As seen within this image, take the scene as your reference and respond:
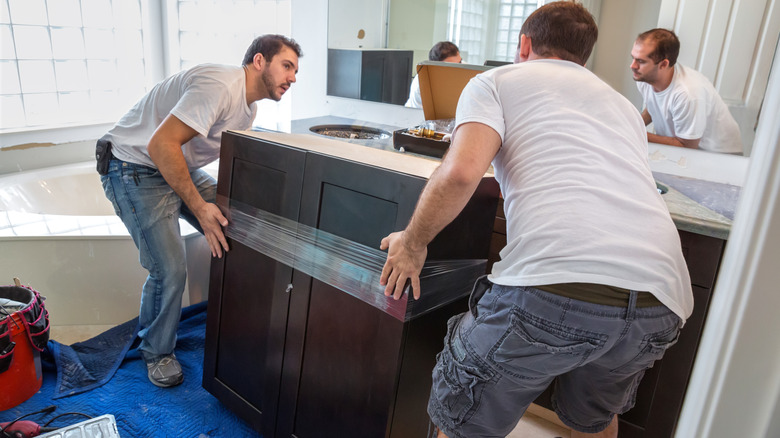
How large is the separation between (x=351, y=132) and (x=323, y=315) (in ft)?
4.56

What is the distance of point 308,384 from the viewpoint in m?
1.55

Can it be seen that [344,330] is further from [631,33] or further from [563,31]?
[631,33]

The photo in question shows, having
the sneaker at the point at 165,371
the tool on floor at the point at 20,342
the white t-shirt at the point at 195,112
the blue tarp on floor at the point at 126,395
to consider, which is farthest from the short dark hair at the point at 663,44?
the tool on floor at the point at 20,342

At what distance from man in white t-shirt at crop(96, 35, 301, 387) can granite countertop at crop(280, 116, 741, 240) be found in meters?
0.52

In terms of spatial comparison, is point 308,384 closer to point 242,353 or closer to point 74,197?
point 242,353

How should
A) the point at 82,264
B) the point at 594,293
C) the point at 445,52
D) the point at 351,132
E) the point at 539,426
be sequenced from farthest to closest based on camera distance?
the point at 351,132 < the point at 445,52 < the point at 82,264 < the point at 539,426 < the point at 594,293

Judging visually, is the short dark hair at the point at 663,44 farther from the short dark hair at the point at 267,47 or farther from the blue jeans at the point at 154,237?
the blue jeans at the point at 154,237

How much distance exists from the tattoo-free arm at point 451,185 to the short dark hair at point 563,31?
311mm

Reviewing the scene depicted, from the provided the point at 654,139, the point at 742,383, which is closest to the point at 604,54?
the point at 654,139

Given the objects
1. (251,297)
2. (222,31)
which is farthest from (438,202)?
(222,31)

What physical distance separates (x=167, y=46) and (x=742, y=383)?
414cm

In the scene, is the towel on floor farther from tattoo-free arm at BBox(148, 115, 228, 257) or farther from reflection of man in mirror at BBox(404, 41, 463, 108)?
reflection of man in mirror at BBox(404, 41, 463, 108)

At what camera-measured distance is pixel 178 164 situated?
1.86m

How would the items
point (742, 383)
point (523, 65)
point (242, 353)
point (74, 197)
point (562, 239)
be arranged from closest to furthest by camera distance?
1. point (742, 383)
2. point (562, 239)
3. point (523, 65)
4. point (242, 353)
5. point (74, 197)
